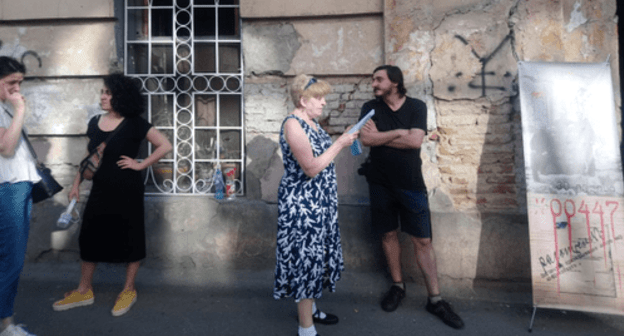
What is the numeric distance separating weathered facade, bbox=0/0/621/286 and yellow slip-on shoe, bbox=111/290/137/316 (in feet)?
2.71

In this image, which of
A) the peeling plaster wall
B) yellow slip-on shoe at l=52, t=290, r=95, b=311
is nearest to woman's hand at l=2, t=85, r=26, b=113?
yellow slip-on shoe at l=52, t=290, r=95, b=311

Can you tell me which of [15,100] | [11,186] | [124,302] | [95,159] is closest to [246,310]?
[124,302]

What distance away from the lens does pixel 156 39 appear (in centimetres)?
432

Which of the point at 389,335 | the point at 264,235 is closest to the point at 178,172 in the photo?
the point at 264,235

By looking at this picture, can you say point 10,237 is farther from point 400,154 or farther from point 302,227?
point 400,154

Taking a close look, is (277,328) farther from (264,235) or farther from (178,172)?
(178,172)

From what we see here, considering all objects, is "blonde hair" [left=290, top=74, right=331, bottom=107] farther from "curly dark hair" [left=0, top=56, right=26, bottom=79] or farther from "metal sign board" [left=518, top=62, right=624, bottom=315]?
"curly dark hair" [left=0, top=56, right=26, bottom=79]

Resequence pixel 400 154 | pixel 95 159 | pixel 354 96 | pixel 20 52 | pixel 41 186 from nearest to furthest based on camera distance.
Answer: pixel 41 186 → pixel 95 159 → pixel 400 154 → pixel 354 96 → pixel 20 52

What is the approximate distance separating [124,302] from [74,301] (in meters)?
0.39

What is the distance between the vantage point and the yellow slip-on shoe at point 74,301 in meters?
3.10

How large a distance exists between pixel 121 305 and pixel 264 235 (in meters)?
1.33

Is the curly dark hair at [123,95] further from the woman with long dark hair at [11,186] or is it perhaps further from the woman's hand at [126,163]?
the woman with long dark hair at [11,186]

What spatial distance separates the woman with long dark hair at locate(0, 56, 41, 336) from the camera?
2.45m

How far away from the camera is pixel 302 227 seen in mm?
Result: 2467
